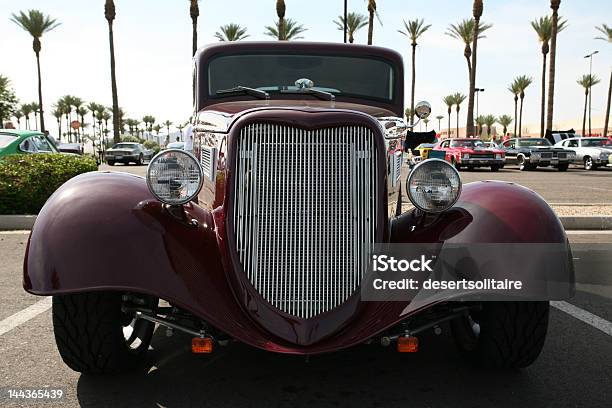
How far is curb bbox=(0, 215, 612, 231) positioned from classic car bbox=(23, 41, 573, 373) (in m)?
6.47

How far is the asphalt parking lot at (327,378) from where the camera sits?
3166 millimetres

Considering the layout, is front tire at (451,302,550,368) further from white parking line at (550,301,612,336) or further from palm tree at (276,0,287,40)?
palm tree at (276,0,287,40)

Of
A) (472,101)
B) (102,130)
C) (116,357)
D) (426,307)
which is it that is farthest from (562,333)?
(102,130)

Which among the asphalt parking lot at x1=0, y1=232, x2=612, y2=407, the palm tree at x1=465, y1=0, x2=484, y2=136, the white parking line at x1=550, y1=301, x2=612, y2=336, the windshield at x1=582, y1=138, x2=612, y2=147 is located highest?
the palm tree at x1=465, y1=0, x2=484, y2=136

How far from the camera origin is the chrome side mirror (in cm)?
520

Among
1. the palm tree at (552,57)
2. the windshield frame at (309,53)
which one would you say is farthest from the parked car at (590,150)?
the windshield frame at (309,53)

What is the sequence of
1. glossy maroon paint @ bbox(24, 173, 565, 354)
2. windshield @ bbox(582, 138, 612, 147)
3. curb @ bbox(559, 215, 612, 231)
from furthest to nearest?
windshield @ bbox(582, 138, 612, 147)
curb @ bbox(559, 215, 612, 231)
glossy maroon paint @ bbox(24, 173, 565, 354)

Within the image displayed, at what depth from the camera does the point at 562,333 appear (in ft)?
14.2

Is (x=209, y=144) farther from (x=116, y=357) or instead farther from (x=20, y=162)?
(x=20, y=162)

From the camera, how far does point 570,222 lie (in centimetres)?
945

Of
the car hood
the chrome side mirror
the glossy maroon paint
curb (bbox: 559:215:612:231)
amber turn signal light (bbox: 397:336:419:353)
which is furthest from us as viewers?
curb (bbox: 559:215:612:231)

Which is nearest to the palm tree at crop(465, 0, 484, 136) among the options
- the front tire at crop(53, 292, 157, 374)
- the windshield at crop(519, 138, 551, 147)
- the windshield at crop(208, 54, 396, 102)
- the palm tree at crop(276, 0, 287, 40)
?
the windshield at crop(519, 138, 551, 147)

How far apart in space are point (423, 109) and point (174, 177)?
2654mm

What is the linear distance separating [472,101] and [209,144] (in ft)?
121
